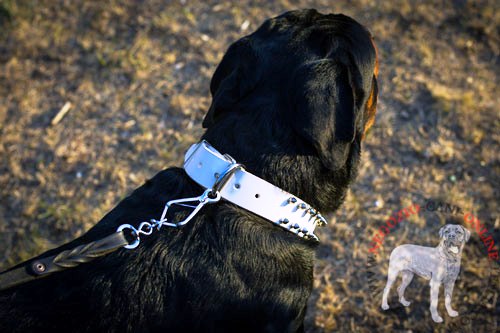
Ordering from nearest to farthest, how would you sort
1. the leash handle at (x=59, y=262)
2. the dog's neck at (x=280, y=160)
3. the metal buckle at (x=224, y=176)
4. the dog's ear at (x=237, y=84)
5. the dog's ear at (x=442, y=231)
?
the leash handle at (x=59, y=262)
the metal buckle at (x=224, y=176)
the dog's neck at (x=280, y=160)
the dog's ear at (x=237, y=84)
the dog's ear at (x=442, y=231)

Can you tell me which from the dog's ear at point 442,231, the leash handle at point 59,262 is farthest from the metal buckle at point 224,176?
the dog's ear at point 442,231

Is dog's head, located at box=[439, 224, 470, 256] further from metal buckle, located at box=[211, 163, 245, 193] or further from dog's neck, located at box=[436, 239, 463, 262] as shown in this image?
metal buckle, located at box=[211, 163, 245, 193]

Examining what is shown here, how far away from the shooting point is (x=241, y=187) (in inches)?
71.2

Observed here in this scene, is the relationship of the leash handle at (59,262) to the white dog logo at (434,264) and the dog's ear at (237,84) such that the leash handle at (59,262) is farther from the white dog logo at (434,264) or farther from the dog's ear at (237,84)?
the white dog logo at (434,264)

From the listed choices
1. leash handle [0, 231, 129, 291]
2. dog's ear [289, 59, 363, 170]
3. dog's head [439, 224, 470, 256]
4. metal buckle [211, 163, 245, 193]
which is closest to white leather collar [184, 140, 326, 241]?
metal buckle [211, 163, 245, 193]

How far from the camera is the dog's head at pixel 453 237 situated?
2713 millimetres

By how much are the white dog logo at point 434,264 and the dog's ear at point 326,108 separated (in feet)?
3.58

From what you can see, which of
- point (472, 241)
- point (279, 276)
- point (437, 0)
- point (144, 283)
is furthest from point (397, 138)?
point (144, 283)

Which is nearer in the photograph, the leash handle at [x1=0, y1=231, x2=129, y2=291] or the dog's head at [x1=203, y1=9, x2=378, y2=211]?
the leash handle at [x1=0, y1=231, x2=129, y2=291]

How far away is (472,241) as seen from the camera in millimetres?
3016

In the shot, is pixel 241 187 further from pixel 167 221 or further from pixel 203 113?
pixel 203 113

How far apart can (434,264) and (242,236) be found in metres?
1.38

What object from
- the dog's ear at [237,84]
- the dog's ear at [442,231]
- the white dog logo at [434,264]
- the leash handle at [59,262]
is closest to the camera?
the leash handle at [59,262]

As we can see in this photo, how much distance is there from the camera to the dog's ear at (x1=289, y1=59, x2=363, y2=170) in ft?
5.98
